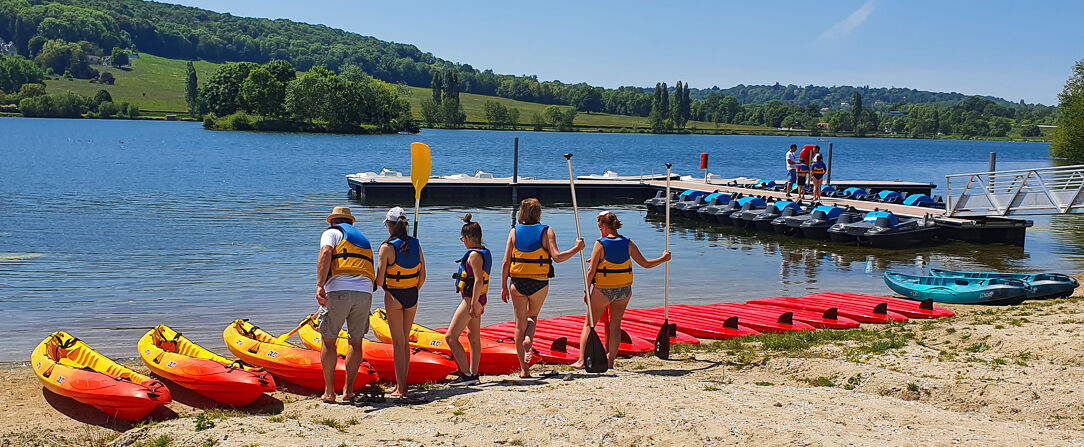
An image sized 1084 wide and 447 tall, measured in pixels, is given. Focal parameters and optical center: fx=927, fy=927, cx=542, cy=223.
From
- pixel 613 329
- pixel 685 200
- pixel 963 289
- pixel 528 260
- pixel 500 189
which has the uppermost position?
pixel 528 260

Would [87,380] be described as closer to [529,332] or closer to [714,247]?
[529,332]

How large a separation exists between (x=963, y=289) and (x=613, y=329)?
8.70 m

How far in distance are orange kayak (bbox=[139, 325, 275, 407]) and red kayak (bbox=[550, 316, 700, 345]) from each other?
487cm

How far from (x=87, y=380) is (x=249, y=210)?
2663 centimetres

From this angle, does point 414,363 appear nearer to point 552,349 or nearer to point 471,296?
point 471,296

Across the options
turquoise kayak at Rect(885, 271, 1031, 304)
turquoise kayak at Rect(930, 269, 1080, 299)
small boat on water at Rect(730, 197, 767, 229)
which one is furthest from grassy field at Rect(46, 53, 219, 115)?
turquoise kayak at Rect(930, 269, 1080, 299)

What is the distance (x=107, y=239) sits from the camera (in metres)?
24.9

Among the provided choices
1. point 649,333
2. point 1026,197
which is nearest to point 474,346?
point 649,333

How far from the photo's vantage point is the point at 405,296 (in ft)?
27.4

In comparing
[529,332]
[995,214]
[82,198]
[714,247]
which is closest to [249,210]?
[82,198]

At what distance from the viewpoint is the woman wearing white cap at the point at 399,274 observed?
26.8 feet

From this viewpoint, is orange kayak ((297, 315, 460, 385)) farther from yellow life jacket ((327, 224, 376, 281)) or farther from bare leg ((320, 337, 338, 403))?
yellow life jacket ((327, 224, 376, 281))

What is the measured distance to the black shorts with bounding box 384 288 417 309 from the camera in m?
8.30

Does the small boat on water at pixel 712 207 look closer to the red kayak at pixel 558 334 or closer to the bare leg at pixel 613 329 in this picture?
the red kayak at pixel 558 334
